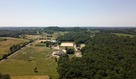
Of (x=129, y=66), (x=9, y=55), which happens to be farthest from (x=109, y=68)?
(x=9, y=55)

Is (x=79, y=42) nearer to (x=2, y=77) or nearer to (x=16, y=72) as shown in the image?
(x=16, y=72)

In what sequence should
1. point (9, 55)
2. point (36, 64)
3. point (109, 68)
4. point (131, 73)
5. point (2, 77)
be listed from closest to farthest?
point (2, 77) < point (131, 73) < point (109, 68) < point (36, 64) < point (9, 55)

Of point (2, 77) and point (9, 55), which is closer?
point (2, 77)

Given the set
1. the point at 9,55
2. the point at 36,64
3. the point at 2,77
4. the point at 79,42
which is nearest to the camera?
the point at 2,77

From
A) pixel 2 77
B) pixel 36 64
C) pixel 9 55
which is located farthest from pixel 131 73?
pixel 9 55

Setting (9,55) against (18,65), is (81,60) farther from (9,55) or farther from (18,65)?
(9,55)

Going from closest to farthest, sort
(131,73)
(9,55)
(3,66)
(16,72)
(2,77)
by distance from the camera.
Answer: (2,77), (131,73), (16,72), (3,66), (9,55)

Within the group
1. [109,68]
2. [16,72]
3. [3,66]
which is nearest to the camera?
Answer: [109,68]

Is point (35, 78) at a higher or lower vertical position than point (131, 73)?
lower

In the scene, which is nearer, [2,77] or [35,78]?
[2,77]
